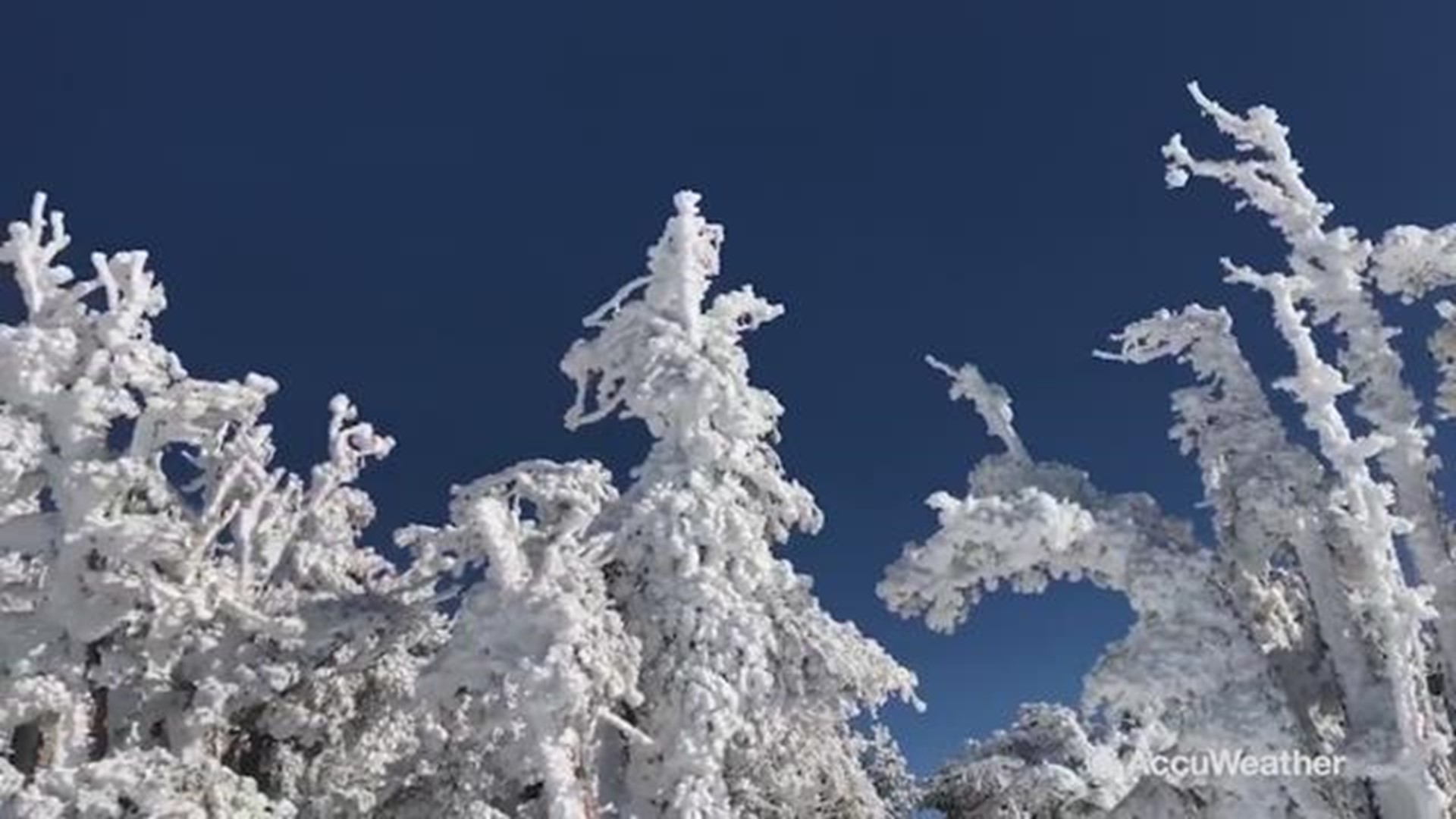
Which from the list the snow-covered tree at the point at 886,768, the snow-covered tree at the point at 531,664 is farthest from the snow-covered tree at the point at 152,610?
the snow-covered tree at the point at 886,768

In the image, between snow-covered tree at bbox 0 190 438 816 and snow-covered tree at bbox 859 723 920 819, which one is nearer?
snow-covered tree at bbox 0 190 438 816

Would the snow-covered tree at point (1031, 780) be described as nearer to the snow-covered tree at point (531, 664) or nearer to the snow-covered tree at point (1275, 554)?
the snow-covered tree at point (1275, 554)

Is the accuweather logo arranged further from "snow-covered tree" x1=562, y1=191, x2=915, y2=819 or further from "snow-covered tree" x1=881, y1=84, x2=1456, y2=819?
"snow-covered tree" x1=562, y1=191, x2=915, y2=819

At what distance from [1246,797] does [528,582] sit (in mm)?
10256

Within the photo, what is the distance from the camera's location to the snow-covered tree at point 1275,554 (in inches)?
739

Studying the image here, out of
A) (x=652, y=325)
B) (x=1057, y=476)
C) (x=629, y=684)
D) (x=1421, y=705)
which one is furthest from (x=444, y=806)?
(x=1421, y=705)

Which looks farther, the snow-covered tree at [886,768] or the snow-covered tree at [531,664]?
the snow-covered tree at [886,768]

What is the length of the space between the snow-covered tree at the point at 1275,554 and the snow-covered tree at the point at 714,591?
2528mm

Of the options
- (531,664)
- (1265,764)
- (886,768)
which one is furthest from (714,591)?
(886,768)

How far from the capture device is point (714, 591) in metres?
22.0

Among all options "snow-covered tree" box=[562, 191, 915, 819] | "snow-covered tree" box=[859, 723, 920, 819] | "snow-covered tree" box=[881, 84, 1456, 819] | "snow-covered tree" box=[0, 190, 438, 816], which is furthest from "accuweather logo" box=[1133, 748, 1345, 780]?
"snow-covered tree" box=[859, 723, 920, 819]

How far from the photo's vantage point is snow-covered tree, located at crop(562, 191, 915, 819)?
21.7 metres

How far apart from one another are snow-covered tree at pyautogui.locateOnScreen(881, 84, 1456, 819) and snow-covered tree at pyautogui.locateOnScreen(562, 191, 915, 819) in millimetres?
2528

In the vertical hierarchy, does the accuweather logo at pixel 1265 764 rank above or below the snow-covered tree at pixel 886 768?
below
